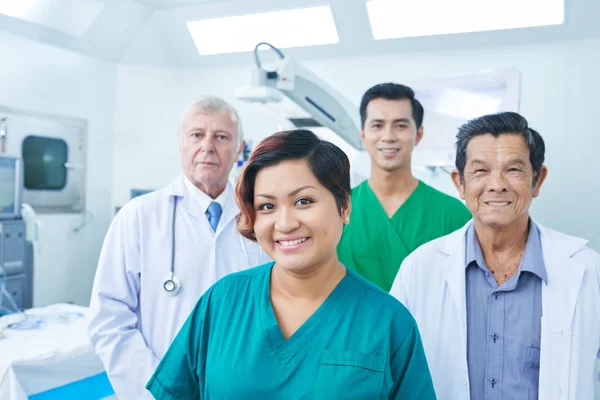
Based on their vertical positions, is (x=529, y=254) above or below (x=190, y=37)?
below

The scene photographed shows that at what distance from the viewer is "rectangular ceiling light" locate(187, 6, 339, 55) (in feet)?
11.8

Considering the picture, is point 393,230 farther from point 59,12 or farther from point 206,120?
point 59,12

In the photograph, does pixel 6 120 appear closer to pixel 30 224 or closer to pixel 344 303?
pixel 30 224

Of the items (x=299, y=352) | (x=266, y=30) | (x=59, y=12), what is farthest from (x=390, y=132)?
(x=59, y=12)

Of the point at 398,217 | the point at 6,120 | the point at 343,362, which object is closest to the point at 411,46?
the point at 398,217

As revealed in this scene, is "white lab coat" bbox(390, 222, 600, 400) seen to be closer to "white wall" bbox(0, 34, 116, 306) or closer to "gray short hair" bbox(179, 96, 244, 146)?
"gray short hair" bbox(179, 96, 244, 146)

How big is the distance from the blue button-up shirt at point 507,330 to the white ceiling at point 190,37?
221cm

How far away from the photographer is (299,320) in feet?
3.18

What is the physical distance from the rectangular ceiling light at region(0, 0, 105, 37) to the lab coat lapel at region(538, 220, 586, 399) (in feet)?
11.0

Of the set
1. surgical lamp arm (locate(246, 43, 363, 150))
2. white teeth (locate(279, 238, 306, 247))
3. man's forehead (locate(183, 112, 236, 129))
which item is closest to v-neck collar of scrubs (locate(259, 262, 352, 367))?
white teeth (locate(279, 238, 306, 247))

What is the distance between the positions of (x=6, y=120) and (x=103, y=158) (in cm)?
86

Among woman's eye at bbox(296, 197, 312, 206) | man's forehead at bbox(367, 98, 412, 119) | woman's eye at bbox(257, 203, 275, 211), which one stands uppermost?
man's forehead at bbox(367, 98, 412, 119)

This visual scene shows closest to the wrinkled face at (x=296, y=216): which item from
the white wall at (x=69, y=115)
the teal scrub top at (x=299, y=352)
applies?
the teal scrub top at (x=299, y=352)

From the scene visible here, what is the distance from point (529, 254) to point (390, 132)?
0.62 meters
